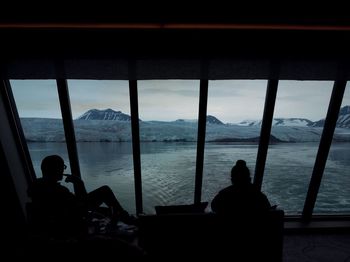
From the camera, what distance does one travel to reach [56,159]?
10.8 feet

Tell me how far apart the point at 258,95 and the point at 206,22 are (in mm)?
2381

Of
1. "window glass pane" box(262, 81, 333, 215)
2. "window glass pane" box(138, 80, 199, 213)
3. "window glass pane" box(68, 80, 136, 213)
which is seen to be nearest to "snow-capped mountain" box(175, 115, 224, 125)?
"window glass pane" box(138, 80, 199, 213)

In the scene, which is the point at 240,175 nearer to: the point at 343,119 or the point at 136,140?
the point at 136,140

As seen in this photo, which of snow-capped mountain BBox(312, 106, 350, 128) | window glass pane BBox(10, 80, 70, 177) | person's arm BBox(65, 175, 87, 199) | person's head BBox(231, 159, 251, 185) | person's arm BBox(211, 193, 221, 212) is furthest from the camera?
snow-capped mountain BBox(312, 106, 350, 128)

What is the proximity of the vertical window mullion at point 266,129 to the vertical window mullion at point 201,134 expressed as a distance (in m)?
0.92

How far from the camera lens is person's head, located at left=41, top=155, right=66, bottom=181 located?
321 cm

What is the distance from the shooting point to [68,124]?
16.6ft

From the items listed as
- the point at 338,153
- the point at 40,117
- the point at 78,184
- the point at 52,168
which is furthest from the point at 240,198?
the point at 40,117

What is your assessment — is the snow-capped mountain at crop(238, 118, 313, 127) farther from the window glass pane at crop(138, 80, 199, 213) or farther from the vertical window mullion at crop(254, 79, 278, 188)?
the window glass pane at crop(138, 80, 199, 213)

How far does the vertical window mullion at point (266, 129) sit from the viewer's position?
481 centimetres

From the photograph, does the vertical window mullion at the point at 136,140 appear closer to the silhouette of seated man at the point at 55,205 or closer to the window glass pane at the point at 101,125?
the window glass pane at the point at 101,125

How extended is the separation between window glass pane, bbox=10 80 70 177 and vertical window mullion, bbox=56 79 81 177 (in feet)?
0.26

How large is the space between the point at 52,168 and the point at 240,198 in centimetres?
183

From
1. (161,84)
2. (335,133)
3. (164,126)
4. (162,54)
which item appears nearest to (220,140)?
(164,126)
